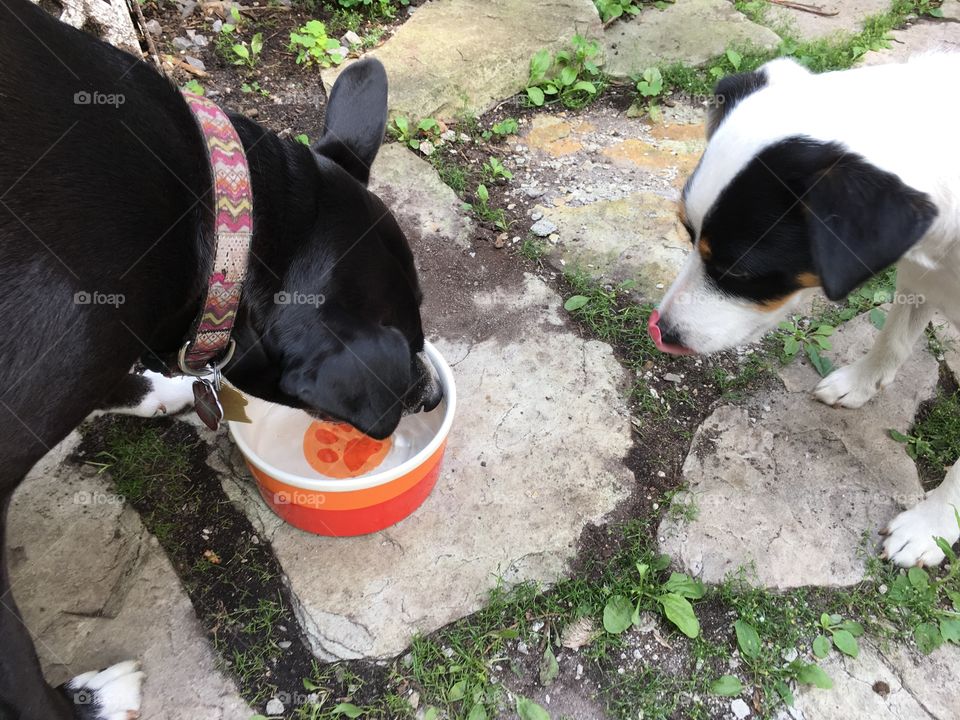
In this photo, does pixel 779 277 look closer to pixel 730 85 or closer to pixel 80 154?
pixel 730 85

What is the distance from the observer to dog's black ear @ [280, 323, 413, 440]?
147cm

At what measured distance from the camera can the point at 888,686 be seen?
6.34 feet

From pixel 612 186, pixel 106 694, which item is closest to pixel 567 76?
pixel 612 186

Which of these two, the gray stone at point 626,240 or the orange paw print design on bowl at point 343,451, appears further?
the gray stone at point 626,240

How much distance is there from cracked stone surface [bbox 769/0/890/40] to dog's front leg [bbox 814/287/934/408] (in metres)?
2.70

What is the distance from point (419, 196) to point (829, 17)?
126 inches

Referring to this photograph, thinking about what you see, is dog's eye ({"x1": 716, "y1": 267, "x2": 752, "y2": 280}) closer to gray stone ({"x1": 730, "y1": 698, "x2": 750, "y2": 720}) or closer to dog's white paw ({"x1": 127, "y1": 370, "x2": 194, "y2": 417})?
gray stone ({"x1": 730, "y1": 698, "x2": 750, "y2": 720})

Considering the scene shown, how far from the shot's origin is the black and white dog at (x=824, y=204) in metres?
1.51

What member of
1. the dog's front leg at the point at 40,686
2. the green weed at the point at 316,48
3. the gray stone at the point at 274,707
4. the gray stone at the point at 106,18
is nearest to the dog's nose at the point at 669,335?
the gray stone at the point at 274,707

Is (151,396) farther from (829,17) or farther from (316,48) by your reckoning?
(829,17)

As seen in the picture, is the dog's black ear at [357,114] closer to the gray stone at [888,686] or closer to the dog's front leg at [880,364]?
the dog's front leg at [880,364]

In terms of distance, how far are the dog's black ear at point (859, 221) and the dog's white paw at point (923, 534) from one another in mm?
1008

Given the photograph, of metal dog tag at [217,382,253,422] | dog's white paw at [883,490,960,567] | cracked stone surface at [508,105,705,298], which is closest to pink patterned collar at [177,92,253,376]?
metal dog tag at [217,382,253,422]

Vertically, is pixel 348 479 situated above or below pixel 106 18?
below
